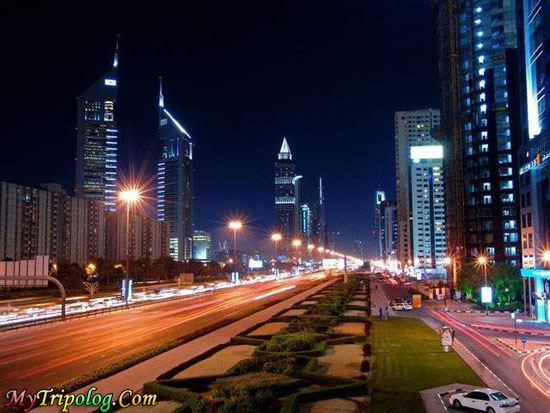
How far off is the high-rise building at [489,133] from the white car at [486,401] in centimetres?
8590

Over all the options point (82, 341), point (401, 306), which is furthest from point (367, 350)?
point (401, 306)

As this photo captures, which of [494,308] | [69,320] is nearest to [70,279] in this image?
[69,320]

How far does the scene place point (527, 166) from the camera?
191 ft

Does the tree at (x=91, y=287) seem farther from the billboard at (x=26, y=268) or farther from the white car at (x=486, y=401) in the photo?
the white car at (x=486, y=401)

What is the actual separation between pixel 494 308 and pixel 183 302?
1505 inches

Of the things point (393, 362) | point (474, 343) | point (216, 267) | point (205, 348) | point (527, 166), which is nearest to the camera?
point (393, 362)

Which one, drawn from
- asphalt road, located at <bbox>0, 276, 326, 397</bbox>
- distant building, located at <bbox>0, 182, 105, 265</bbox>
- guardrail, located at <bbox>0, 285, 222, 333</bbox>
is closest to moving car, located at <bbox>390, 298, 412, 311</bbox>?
asphalt road, located at <bbox>0, 276, 326, 397</bbox>

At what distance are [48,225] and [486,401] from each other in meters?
142

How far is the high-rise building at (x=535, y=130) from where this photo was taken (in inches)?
2135

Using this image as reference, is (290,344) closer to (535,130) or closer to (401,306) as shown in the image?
(401,306)

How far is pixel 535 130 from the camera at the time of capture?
57812 mm

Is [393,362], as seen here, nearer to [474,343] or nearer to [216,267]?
[474,343]

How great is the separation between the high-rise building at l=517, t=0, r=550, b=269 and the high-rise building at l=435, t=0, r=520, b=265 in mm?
41500

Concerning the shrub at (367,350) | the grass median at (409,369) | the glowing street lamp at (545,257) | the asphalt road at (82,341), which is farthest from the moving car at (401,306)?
the shrub at (367,350)
